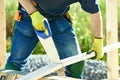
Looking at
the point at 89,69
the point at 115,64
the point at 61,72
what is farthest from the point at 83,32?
the point at 61,72

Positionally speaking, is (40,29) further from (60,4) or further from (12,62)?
(12,62)

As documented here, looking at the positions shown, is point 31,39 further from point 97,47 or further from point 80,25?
point 80,25

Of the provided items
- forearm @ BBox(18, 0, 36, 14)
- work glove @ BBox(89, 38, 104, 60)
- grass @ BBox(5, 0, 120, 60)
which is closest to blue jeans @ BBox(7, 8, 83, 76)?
work glove @ BBox(89, 38, 104, 60)

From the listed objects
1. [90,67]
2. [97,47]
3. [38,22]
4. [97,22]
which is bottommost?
[90,67]

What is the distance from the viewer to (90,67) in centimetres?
461

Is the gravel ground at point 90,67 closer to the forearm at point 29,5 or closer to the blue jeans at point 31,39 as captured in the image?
the blue jeans at point 31,39

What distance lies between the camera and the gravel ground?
15.0ft

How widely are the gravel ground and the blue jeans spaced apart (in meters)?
1.25

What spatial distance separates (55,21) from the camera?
127 inches

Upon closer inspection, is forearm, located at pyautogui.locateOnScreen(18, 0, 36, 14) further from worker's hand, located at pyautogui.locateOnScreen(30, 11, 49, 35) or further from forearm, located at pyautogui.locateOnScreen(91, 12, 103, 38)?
forearm, located at pyautogui.locateOnScreen(91, 12, 103, 38)

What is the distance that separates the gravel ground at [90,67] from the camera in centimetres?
456

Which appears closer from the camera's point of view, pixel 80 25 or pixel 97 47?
pixel 97 47

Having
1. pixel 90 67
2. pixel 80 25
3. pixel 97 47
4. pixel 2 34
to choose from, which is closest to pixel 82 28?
pixel 80 25

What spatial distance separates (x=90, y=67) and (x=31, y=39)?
4.80 ft
